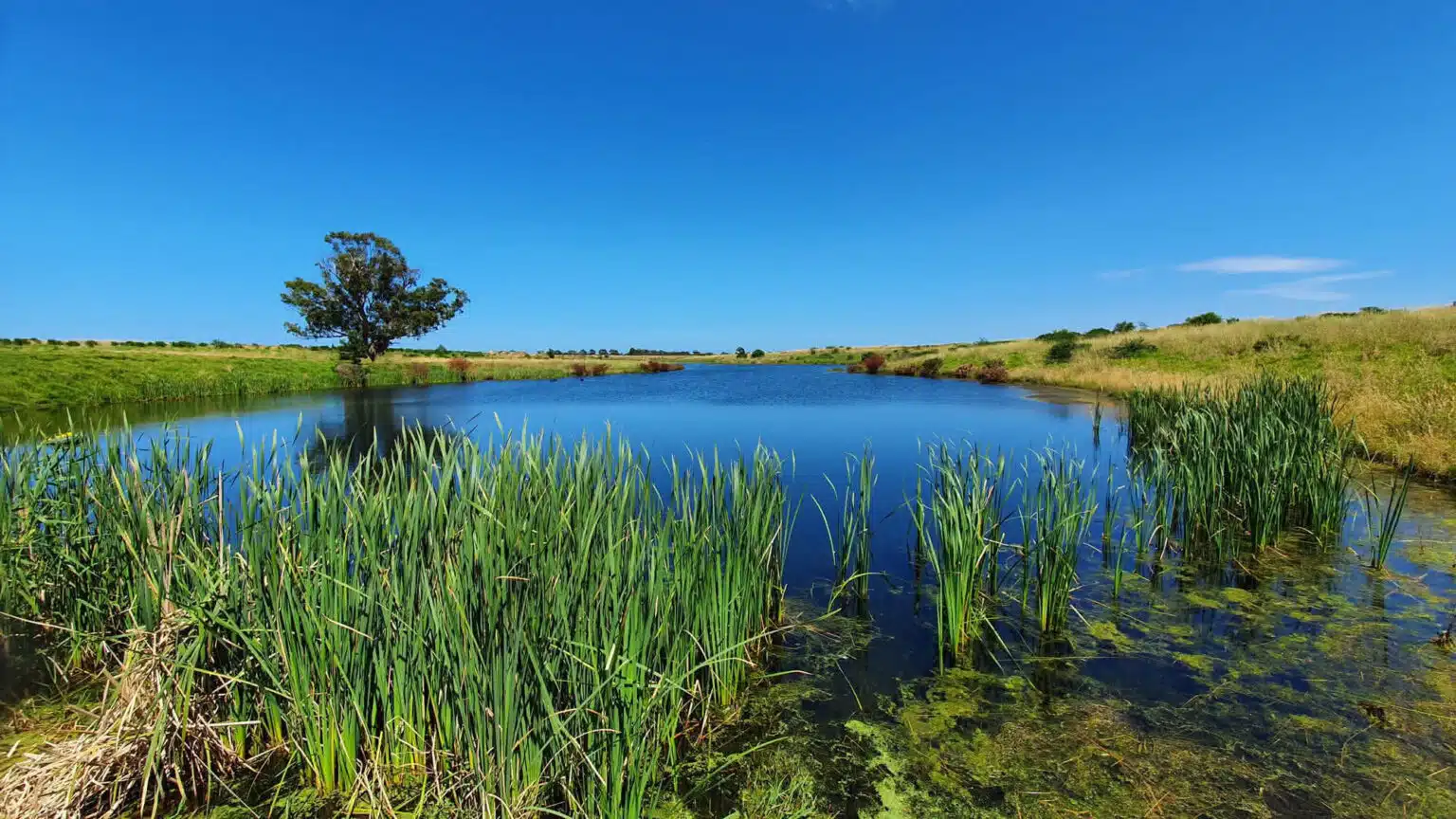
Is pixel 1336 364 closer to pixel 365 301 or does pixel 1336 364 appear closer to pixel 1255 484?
pixel 1255 484

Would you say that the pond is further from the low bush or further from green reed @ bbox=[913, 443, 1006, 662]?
the low bush

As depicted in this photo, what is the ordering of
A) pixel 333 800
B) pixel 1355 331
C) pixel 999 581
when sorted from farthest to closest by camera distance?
pixel 1355 331 → pixel 999 581 → pixel 333 800

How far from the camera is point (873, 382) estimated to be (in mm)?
37750

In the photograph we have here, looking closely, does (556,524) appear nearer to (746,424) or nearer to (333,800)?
(333,800)

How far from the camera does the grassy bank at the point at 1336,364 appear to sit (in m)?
10.2

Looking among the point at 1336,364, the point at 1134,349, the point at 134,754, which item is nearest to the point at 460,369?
the point at 1134,349

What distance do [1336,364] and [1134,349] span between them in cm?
1570

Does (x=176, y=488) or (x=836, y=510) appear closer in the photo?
(x=176, y=488)

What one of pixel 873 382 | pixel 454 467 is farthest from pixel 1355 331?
pixel 454 467

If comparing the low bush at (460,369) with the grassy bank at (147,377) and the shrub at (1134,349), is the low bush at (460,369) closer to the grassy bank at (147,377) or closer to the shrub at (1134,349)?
the grassy bank at (147,377)

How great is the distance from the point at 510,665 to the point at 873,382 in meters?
36.9

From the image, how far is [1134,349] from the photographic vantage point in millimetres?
32125

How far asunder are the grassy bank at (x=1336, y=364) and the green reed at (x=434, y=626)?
37.9ft

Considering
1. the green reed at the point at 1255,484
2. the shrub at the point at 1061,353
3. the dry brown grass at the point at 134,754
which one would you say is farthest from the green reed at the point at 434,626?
the shrub at the point at 1061,353
